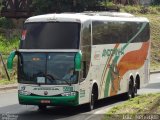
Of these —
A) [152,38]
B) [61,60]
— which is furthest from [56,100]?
[152,38]

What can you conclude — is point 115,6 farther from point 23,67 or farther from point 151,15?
point 23,67

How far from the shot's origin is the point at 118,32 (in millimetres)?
23141

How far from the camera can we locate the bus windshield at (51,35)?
18.9m

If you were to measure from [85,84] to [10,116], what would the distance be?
2.80 meters

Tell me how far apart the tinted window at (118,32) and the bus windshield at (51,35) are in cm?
162

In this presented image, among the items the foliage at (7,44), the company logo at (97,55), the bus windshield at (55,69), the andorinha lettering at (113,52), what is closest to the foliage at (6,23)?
the foliage at (7,44)

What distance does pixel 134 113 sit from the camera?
15.0m

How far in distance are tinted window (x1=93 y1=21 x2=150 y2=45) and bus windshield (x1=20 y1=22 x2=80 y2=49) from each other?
63.7 inches

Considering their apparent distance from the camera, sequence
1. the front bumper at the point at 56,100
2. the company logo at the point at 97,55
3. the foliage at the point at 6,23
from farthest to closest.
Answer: the foliage at the point at 6,23, the company logo at the point at 97,55, the front bumper at the point at 56,100

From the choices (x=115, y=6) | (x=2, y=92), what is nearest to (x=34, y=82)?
(x=2, y=92)

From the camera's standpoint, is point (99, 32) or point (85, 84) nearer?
point (85, 84)

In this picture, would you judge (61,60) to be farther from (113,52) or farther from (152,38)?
(152,38)

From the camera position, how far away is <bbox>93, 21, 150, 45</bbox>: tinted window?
21000mm

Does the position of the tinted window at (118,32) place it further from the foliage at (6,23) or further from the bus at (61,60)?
the foliage at (6,23)
